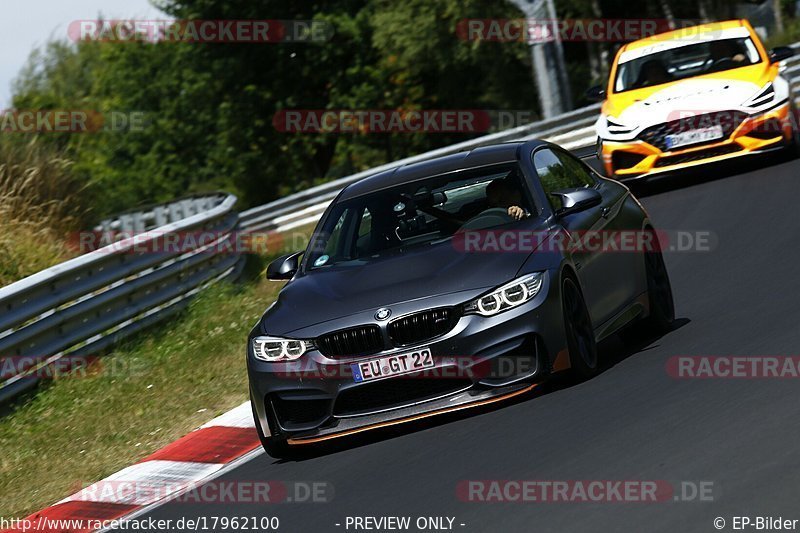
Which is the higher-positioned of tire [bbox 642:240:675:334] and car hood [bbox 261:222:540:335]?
car hood [bbox 261:222:540:335]

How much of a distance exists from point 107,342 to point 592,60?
4725 cm

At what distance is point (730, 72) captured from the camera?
611 inches

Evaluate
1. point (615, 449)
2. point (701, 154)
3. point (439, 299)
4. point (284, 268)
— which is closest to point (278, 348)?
point (439, 299)

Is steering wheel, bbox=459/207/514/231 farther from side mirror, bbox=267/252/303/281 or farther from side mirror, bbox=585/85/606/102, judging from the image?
side mirror, bbox=585/85/606/102

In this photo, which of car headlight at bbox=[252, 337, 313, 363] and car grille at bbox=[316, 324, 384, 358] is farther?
car headlight at bbox=[252, 337, 313, 363]

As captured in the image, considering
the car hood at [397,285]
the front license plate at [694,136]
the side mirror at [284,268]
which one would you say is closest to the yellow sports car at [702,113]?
the front license plate at [694,136]

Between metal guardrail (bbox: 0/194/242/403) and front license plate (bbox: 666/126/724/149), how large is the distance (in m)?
4.89

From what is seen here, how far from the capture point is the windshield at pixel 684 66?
51.9 ft

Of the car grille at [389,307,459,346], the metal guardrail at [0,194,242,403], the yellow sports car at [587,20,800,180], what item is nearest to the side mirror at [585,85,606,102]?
the yellow sports car at [587,20,800,180]

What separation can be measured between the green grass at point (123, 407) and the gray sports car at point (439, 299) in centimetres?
160

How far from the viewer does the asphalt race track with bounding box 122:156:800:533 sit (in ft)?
18.5

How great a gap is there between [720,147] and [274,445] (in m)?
8.47

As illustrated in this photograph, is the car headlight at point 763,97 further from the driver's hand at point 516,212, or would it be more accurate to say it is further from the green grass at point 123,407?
the driver's hand at point 516,212

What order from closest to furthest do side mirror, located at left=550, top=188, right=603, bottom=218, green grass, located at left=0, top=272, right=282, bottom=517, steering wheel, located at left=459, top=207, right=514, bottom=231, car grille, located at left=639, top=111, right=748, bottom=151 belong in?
side mirror, located at left=550, top=188, right=603, bottom=218
steering wheel, located at left=459, top=207, right=514, bottom=231
green grass, located at left=0, top=272, right=282, bottom=517
car grille, located at left=639, top=111, right=748, bottom=151
